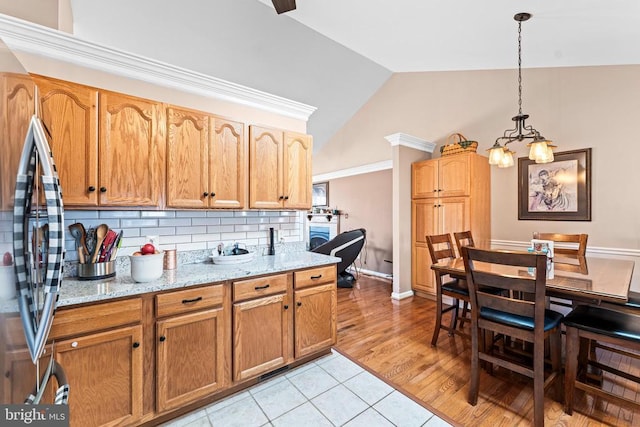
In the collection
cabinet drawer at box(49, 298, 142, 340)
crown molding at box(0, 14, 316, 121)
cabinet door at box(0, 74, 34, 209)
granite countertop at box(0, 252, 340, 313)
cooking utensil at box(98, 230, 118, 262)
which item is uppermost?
crown molding at box(0, 14, 316, 121)

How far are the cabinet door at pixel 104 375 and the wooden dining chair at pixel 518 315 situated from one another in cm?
220

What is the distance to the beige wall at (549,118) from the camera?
2984mm

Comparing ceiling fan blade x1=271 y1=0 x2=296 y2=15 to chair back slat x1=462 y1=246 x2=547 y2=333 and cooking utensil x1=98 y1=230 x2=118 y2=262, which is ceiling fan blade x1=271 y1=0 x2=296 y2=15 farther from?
chair back slat x1=462 y1=246 x2=547 y2=333

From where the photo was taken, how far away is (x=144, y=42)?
2539 millimetres

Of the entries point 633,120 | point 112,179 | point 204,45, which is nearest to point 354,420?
point 112,179

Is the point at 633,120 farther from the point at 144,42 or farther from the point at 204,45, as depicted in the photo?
the point at 144,42

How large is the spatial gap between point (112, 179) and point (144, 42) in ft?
4.98

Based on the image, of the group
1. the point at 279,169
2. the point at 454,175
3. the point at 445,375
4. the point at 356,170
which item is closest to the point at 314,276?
the point at 279,169

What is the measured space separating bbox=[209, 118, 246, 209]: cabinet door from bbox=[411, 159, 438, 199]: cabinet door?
290 centimetres

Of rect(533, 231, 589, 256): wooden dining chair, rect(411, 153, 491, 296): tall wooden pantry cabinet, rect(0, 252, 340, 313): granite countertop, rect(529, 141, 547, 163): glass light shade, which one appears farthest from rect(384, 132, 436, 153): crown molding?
rect(0, 252, 340, 313): granite countertop

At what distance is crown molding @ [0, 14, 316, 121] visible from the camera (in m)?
1.69

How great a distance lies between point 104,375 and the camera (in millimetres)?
1544

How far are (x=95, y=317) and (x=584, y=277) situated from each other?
129 inches

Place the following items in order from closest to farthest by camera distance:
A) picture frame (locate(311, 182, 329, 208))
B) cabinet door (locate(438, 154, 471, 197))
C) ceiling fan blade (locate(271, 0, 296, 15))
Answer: ceiling fan blade (locate(271, 0, 296, 15))
cabinet door (locate(438, 154, 471, 197))
picture frame (locate(311, 182, 329, 208))
